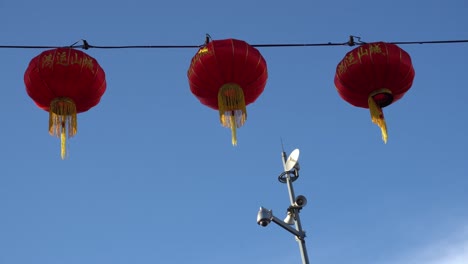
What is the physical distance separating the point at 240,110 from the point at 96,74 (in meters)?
1.68

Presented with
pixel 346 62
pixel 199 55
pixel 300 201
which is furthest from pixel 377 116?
pixel 199 55

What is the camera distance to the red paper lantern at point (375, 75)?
777 centimetres

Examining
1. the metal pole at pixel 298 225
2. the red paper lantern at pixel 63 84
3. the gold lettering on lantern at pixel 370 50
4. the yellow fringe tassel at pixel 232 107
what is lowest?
the metal pole at pixel 298 225

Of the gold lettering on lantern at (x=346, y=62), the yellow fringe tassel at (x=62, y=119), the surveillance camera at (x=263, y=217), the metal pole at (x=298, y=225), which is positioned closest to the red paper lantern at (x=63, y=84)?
the yellow fringe tassel at (x=62, y=119)

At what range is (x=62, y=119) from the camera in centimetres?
749

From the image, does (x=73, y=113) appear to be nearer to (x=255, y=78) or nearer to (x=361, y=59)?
(x=255, y=78)

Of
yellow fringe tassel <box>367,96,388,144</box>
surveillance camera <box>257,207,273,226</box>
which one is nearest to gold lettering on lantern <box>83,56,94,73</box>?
surveillance camera <box>257,207,273,226</box>

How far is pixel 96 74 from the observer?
7.48 meters

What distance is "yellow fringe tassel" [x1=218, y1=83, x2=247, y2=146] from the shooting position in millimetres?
7465

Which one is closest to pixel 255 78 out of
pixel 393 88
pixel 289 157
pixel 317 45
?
pixel 317 45

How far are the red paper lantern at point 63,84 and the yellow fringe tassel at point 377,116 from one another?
10.5 ft

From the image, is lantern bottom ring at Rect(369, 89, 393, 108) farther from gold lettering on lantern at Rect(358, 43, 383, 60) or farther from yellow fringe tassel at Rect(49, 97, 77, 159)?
yellow fringe tassel at Rect(49, 97, 77, 159)

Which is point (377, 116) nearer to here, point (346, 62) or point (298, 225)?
point (346, 62)

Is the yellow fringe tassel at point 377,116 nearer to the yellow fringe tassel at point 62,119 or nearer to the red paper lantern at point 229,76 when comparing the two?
the red paper lantern at point 229,76
